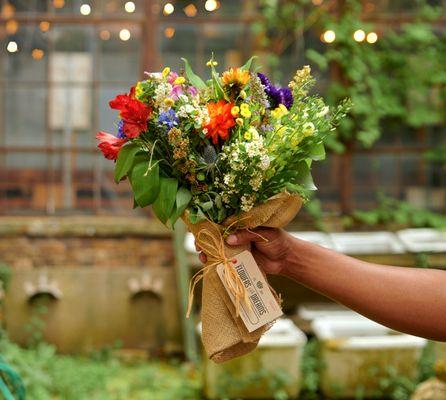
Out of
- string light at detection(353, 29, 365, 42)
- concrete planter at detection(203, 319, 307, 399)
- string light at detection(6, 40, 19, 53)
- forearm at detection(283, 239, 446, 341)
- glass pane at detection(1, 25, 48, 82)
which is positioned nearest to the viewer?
forearm at detection(283, 239, 446, 341)

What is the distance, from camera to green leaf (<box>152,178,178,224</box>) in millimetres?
2270

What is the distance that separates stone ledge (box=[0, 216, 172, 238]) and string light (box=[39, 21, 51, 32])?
161 cm

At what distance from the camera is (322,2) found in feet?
23.0

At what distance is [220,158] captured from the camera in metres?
2.26

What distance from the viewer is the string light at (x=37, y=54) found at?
7.01 metres

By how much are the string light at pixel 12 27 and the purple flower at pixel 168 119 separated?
5.09 m

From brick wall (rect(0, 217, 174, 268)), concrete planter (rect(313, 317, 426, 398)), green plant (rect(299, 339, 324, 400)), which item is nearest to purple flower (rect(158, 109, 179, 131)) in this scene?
concrete planter (rect(313, 317, 426, 398))

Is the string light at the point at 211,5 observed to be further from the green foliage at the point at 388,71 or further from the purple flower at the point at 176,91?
the purple flower at the point at 176,91

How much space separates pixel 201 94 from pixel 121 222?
4.62 m

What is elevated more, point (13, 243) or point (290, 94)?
point (290, 94)

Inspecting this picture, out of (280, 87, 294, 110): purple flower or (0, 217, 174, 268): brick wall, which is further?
(0, 217, 174, 268): brick wall

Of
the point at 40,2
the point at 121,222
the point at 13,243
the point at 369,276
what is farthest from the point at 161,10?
the point at 369,276

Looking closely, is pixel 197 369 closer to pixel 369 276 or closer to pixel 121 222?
pixel 121 222

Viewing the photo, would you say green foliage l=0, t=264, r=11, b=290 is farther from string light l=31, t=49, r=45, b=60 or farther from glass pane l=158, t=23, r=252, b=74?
glass pane l=158, t=23, r=252, b=74
